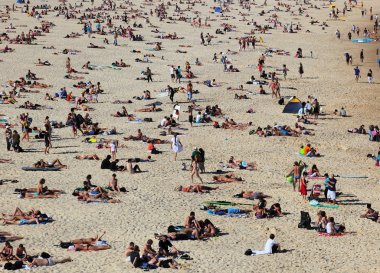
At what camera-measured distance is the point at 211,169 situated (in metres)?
25.9

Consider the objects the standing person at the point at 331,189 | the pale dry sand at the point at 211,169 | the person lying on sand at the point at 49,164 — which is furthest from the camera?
the person lying on sand at the point at 49,164

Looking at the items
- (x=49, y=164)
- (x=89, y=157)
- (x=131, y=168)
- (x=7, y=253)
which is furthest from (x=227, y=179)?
(x=7, y=253)

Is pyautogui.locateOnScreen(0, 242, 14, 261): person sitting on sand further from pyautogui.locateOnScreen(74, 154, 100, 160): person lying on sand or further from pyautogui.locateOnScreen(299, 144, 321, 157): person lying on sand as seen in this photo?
pyautogui.locateOnScreen(299, 144, 321, 157): person lying on sand

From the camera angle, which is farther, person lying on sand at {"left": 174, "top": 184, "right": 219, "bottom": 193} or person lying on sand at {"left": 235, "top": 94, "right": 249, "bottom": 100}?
person lying on sand at {"left": 235, "top": 94, "right": 249, "bottom": 100}

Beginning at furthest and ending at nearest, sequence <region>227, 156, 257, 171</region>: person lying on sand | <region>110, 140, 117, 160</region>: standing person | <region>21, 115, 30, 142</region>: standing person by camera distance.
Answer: <region>21, 115, 30, 142</region>: standing person, <region>110, 140, 117, 160</region>: standing person, <region>227, 156, 257, 171</region>: person lying on sand

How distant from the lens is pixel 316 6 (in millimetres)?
90438

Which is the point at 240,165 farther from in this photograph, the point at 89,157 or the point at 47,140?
the point at 47,140

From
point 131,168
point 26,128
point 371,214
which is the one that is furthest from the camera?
point 26,128

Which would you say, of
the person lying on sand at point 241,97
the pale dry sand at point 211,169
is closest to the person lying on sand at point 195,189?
the pale dry sand at point 211,169

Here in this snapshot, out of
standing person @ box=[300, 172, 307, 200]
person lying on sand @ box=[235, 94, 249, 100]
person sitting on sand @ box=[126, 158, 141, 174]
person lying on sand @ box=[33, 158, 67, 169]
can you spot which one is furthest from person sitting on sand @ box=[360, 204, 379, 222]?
person lying on sand @ box=[235, 94, 249, 100]

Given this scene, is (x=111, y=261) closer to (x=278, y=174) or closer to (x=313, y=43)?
(x=278, y=174)

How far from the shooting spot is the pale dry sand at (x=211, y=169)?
17750 mm

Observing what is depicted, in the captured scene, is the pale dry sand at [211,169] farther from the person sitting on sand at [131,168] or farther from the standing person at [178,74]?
the standing person at [178,74]

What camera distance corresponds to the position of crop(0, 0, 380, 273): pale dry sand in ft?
58.2
